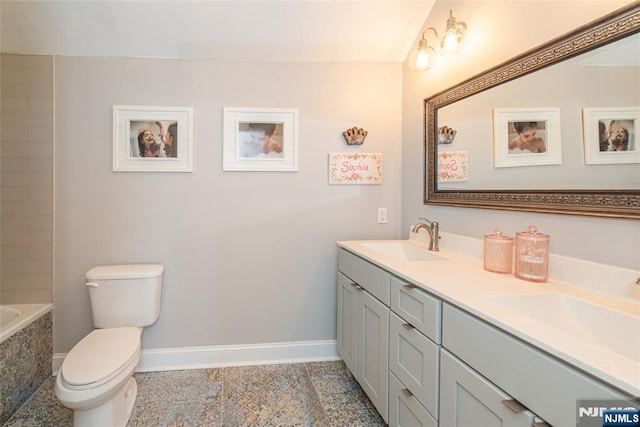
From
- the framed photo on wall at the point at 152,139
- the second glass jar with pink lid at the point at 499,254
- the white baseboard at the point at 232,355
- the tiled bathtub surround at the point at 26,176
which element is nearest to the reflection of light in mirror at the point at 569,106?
the second glass jar with pink lid at the point at 499,254

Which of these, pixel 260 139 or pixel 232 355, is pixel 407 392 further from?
pixel 260 139

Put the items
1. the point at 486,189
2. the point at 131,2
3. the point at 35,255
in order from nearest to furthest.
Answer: the point at 486,189 → the point at 131,2 → the point at 35,255

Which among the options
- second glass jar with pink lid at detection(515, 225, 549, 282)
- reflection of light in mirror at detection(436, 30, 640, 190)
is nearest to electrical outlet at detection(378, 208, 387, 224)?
reflection of light in mirror at detection(436, 30, 640, 190)

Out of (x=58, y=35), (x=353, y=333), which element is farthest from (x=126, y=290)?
(x=58, y=35)

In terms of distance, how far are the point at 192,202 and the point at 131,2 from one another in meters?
1.26

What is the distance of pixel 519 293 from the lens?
1.09 metres

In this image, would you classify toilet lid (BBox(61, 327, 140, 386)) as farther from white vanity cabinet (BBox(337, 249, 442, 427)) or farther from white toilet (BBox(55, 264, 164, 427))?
white vanity cabinet (BBox(337, 249, 442, 427))

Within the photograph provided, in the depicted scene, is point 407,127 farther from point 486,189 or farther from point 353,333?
point 353,333

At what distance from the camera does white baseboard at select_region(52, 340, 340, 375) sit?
222 centimetres

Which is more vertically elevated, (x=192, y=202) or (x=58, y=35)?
(x=58, y=35)

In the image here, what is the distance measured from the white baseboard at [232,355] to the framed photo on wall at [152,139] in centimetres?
130

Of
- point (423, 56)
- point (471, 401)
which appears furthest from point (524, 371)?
point (423, 56)

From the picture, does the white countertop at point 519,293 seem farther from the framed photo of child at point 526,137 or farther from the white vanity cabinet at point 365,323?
the framed photo of child at point 526,137

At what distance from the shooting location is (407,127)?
2373 millimetres
